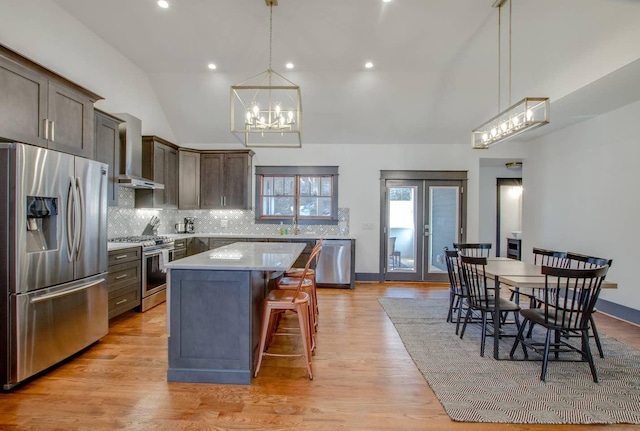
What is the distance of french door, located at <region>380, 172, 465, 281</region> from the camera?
19.6 feet

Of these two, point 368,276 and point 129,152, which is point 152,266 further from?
point 368,276

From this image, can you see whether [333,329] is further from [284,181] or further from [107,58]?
[107,58]

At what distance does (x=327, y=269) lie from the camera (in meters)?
5.50

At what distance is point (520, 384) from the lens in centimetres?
236

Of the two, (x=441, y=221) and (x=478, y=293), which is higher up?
(x=441, y=221)

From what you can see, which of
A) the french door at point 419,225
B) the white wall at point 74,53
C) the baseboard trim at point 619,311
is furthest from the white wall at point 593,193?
the white wall at point 74,53

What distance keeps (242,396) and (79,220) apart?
7.07 feet

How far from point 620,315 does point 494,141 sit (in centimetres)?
296

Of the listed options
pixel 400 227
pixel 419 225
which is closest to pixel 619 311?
pixel 419 225

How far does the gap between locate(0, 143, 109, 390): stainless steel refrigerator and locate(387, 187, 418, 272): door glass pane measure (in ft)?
15.6

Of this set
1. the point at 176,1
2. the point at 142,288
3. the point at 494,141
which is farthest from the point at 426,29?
the point at 142,288

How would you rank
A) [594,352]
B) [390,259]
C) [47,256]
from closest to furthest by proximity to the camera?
[47,256], [594,352], [390,259]

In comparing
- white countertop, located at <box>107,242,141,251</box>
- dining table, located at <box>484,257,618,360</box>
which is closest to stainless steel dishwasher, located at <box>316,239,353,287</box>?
dining table, located at <box>484,257,618,360</box>

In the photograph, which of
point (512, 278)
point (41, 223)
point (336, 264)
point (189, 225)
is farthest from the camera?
point (189, 225)
